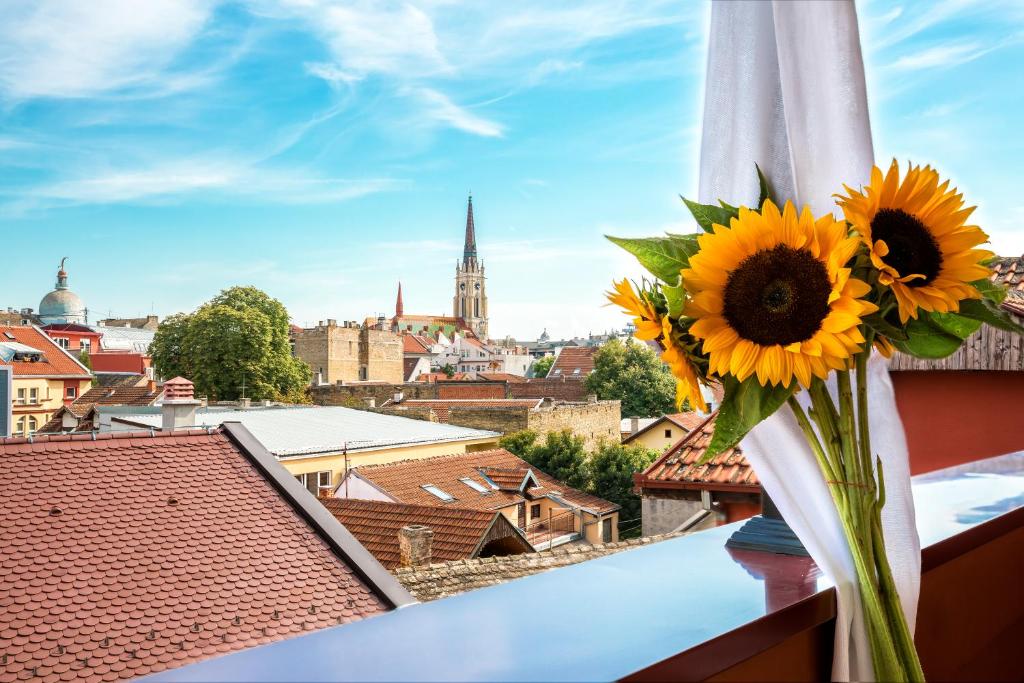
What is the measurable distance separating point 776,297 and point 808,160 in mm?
188

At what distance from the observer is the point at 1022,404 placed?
2229mm

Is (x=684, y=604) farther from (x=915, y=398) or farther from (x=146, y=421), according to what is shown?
(x=146, y=421)

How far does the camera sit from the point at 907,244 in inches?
23.1

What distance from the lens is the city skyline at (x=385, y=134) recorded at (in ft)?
5.97


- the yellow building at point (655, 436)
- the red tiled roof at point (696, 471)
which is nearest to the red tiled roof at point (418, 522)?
the yellow building at point (655, 436)

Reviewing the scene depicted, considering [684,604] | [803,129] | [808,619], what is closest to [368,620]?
[684,604]

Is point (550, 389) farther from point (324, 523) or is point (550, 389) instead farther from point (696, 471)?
point (696, 471)

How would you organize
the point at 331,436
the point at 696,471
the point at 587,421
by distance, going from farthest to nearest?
1. the point at 587,421
2. the point at 331,436
3. the point at 696,471

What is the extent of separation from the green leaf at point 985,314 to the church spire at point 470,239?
15769mm

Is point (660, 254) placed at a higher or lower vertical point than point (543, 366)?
higher

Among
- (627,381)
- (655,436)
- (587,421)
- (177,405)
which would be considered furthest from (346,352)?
(177,405)

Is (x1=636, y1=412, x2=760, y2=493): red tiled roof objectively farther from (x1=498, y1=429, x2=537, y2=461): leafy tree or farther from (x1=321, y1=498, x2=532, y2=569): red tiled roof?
(x1=498, y1=429, x2=537, y2=461): leafy tree

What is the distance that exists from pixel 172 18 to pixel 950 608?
652cm

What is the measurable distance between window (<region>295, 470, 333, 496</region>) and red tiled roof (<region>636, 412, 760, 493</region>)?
571 centimetres
